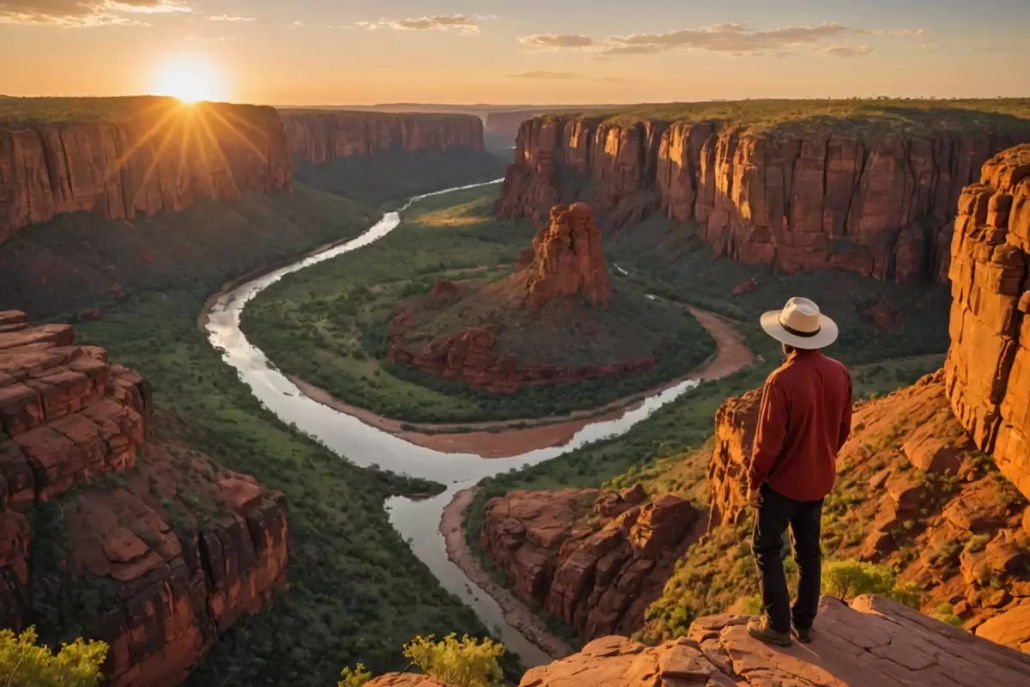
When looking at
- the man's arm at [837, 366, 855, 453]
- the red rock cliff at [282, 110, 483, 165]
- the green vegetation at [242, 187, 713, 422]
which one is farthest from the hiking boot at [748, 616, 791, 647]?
the red rock cliff at [282, 110, 483, 165]

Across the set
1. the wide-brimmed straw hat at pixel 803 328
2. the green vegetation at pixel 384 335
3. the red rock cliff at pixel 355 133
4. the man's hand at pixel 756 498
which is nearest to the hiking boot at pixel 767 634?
the man's hand at pixel 756 498

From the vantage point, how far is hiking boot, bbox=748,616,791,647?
34.0ft

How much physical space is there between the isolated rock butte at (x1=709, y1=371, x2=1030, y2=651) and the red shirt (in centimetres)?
559

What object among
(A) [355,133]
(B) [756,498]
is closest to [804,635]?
(B) [756,498]

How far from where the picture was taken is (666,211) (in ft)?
305

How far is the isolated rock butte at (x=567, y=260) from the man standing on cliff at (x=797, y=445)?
4647 cm

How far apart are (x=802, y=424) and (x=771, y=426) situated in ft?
1.23

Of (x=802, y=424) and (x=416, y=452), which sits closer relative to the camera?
(x=802, y=424)

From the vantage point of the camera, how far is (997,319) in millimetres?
18047

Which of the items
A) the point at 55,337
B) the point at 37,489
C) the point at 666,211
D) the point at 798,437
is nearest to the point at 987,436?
the point at 798,437

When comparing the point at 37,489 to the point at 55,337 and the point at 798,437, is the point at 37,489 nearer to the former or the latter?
the point at 55,337

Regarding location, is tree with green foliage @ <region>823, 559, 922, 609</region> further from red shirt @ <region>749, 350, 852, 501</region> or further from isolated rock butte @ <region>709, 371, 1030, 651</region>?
red shirt @ <region>749, 350, 852, 501</region>

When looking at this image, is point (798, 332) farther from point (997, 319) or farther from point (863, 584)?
point (997, 319)

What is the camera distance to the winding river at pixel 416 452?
29.7 metres
